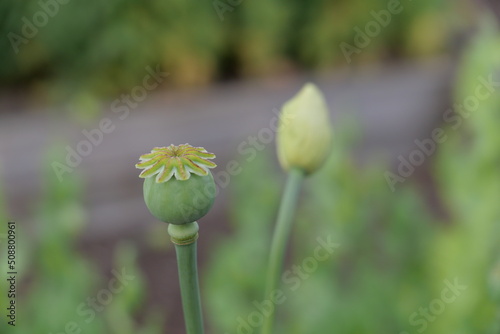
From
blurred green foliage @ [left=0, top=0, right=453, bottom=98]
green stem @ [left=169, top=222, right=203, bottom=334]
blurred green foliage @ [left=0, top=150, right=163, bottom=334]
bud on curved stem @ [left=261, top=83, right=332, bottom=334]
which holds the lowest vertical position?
green stem @ [left=169, top=222, right=203, bottom=334]

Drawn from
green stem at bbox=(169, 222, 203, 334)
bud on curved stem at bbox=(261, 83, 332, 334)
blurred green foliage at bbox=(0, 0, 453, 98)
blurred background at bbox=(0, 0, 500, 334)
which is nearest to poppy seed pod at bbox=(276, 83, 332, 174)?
bud on curved stem at bbox=(261, 83, 332, 334)

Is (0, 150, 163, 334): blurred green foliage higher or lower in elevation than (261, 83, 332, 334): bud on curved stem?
higher

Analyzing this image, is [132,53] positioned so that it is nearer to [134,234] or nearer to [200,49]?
[200,49]

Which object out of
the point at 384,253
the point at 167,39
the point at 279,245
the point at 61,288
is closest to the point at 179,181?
the point at 279,245

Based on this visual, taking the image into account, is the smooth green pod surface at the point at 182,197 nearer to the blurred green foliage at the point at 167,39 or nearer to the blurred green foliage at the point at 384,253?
the blurred green foliage at the point at 384,253

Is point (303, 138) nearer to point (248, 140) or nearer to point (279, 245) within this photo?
point (279, 245)

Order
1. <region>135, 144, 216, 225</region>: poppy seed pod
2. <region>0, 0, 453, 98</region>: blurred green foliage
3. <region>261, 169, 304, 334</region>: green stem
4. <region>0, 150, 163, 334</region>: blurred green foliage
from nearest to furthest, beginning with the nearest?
<region>135, 144, 216, 225</region>: poppy seed pod → <region>261, 169, 304, 334</region>: green stem → <region>0, 150, 163, 334</region>: blurred green foliage → <region>0, 0, 453, 98</region>: blurred green foliage

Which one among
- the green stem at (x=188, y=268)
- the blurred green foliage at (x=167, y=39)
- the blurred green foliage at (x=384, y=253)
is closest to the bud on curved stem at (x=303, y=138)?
the green stem at (x=188, y=268)

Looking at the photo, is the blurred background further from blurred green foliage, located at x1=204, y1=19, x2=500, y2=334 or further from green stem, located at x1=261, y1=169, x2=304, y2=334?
green stem, located at x1=261, y1=169, x2=304, y2=334
